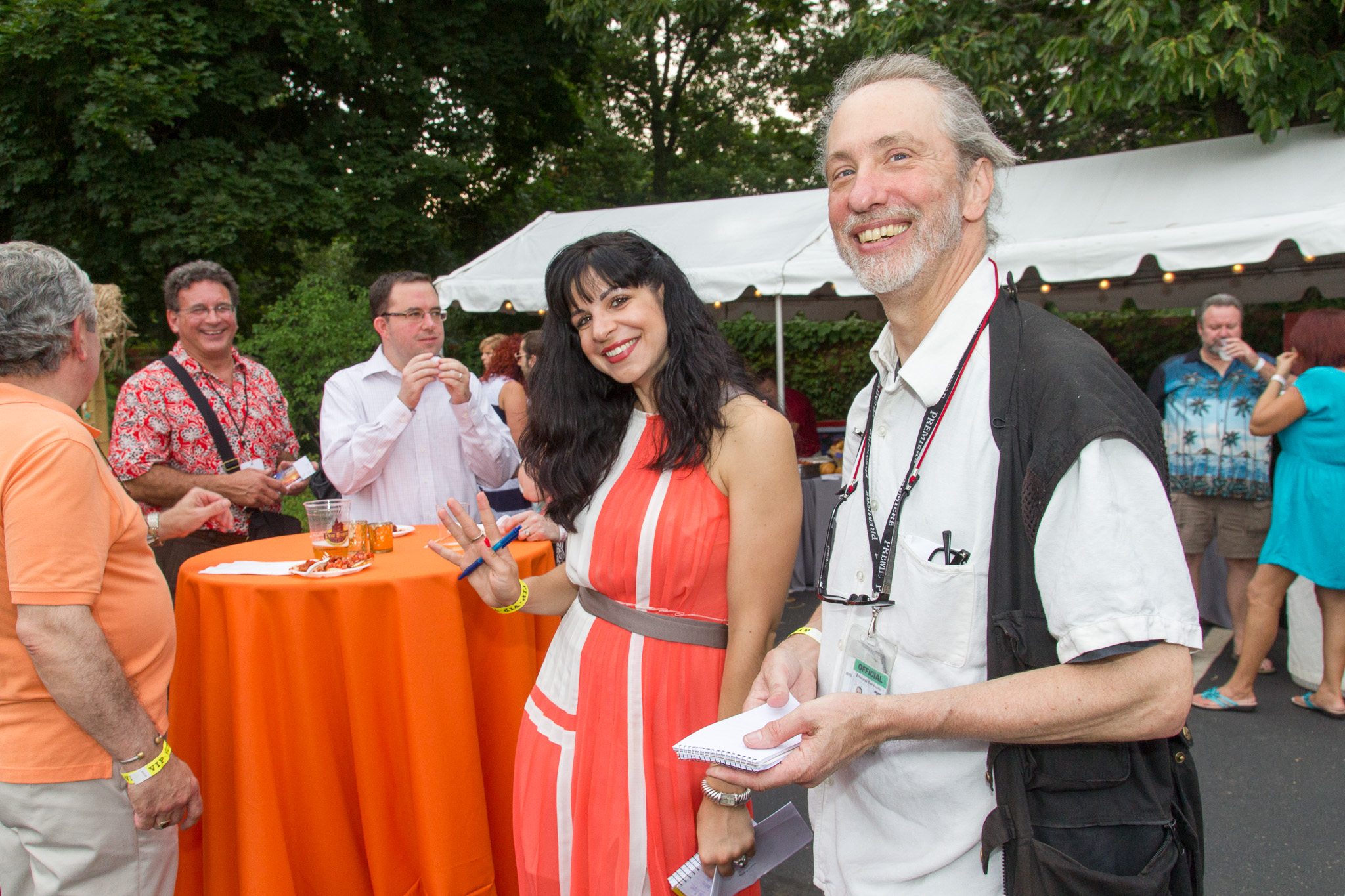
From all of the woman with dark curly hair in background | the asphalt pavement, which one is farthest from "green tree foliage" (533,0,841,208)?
the asphalt pavement

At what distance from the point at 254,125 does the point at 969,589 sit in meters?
12.8

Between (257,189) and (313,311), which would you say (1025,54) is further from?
(257,189)

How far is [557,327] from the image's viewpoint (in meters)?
2.20

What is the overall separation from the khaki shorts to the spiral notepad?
4.40 metres

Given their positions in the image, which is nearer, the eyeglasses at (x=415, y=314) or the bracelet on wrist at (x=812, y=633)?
the bracelet on wrist at (x=812, y=633)

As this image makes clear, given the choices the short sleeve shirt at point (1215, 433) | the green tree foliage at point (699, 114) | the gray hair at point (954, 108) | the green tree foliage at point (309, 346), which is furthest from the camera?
the green tree foliage at point (699, 114)

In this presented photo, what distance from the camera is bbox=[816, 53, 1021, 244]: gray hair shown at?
4.04 feet

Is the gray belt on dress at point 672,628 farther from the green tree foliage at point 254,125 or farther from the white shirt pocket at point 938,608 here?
the green tree foliage at point 254,125

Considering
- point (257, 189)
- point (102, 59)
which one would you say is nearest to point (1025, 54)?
point (257, 189)

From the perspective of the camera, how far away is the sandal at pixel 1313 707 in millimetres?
4238

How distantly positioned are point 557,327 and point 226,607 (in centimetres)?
129

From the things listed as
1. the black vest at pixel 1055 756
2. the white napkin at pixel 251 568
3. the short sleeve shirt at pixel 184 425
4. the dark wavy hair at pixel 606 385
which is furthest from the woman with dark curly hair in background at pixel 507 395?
the black vest at pixel 1055 756

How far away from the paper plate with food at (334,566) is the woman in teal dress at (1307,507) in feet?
13.5

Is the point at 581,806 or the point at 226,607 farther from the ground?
the point at 226,607
